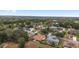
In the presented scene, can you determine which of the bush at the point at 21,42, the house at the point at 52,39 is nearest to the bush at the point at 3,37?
the bush at the point at 21,42

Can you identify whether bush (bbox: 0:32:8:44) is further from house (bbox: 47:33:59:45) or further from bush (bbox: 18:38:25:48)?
house (bbox: 47:33:59:45)

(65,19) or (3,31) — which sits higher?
Result: (65,19)

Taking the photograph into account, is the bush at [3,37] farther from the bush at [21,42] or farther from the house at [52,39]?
the house at [52,39]

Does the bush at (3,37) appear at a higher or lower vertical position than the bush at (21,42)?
higher

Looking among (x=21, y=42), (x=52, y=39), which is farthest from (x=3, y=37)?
(x=52, y=39)

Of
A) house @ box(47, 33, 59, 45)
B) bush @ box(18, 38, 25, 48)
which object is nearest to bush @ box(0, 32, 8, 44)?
bush @ box(18, 38, 25, 48)

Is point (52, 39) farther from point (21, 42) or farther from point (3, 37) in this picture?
point (3, 37)

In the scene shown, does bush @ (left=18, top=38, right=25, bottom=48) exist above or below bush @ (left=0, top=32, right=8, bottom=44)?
below
